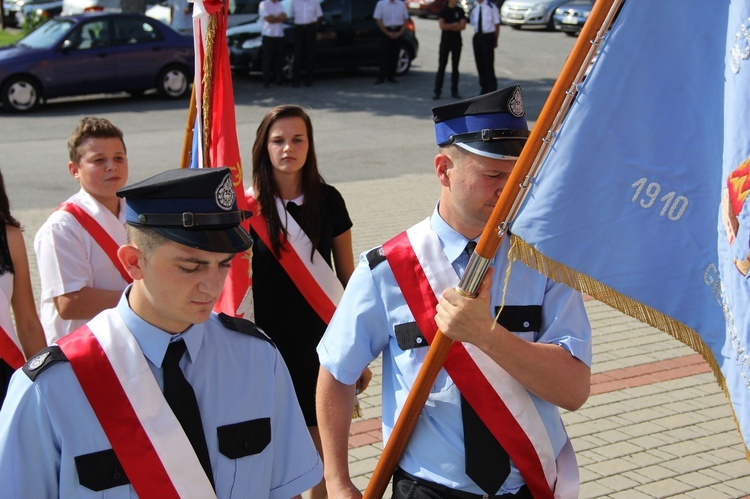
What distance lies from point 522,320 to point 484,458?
46 centimetres

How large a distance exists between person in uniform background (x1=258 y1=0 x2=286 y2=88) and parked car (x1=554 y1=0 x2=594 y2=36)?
10.7 metres

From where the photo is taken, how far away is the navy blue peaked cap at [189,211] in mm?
2912

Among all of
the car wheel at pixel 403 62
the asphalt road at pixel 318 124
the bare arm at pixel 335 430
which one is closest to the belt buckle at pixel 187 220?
the bare arm at pixel 335 430

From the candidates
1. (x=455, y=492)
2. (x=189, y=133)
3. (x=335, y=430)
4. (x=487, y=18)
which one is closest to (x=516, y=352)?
(x=455, y=492)

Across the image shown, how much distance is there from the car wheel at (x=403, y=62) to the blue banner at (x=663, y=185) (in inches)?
819

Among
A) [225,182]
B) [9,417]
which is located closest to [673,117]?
[225,182]

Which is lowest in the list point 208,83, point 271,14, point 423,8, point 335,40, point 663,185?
point 423,8

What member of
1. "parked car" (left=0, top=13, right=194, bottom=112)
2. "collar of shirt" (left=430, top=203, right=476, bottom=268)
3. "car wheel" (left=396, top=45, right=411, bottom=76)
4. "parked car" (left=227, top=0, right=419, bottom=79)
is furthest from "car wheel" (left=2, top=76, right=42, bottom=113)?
"collar of shirt" (left=430, top=203, right=476, bottom=268)

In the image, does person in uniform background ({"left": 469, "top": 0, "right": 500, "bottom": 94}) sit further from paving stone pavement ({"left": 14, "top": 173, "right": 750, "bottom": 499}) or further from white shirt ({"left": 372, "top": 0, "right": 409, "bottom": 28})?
paving stone pavement ({"left": 14, "top": 173, "right": 750, "bottom": 499})

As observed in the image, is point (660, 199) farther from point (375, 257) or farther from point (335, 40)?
point (335, 40)

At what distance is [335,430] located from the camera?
358 cm

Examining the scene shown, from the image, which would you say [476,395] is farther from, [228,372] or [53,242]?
[53,242]

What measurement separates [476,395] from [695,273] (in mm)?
794

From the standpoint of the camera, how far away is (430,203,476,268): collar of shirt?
3.55 meters
